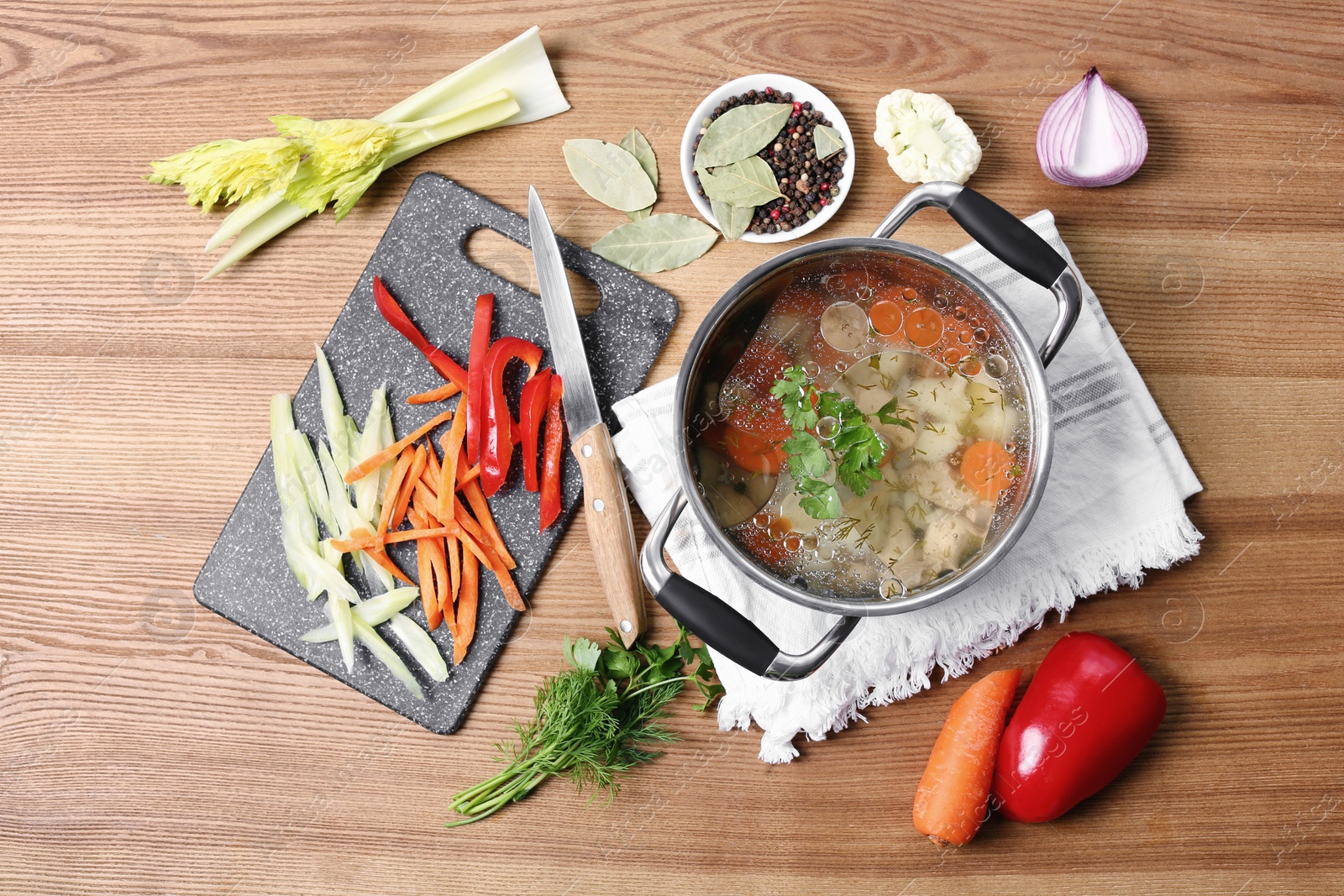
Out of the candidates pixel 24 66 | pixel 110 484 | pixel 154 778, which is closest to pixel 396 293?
pixel 110 484

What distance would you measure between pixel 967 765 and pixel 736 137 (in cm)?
117

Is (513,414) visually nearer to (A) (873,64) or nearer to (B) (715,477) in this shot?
(B) (715,477)

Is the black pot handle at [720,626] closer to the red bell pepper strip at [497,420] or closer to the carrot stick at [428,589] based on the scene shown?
the red bell pepper strip at [497,420]

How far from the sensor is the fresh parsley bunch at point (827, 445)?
1166 millimetres

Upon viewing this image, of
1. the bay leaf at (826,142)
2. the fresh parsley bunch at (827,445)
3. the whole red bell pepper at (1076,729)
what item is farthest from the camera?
the bay leaf at (826,142)

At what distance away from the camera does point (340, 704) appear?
161 cm

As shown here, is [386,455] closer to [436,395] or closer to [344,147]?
[436,395]

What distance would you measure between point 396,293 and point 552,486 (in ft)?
1.57

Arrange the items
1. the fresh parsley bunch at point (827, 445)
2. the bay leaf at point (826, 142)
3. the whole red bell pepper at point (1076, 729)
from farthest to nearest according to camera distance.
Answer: the bay leaf at point (826, 142) → the whole red bell pepper at point (1076, 729) → the fresh parsley bunch at point (827, 445)

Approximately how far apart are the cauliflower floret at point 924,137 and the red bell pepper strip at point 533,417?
0.73 meters

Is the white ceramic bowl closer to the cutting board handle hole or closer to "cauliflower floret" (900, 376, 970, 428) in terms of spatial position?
the cutting board handle hole

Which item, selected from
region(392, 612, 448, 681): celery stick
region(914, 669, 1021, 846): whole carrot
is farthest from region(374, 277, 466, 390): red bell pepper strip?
region(914, 669, 1021, 846): whole carrot

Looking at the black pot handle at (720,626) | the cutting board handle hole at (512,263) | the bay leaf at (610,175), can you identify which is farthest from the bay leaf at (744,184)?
the black pot handle at (720,626)

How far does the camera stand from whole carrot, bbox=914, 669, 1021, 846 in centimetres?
146
